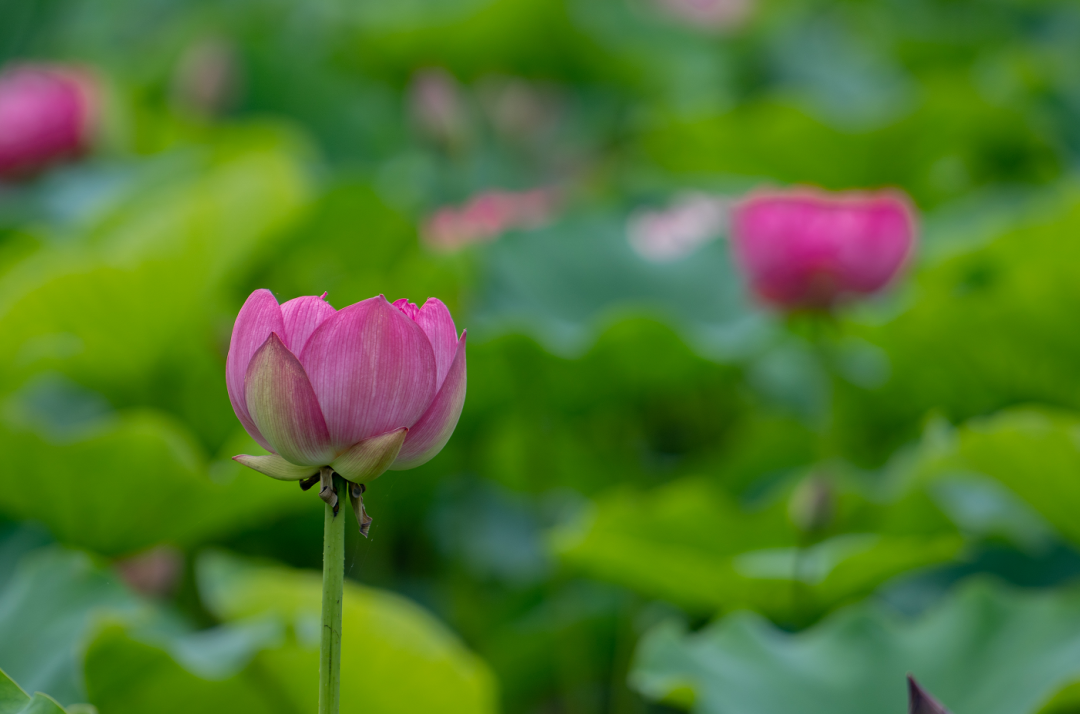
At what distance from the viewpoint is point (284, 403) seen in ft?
1.02

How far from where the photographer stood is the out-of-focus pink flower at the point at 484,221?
1032 mm

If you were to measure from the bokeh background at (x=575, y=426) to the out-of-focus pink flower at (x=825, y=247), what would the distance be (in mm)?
64

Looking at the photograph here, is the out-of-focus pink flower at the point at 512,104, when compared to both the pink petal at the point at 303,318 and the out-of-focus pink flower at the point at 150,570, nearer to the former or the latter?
the out-of-focus pink flower at the point at 150,570

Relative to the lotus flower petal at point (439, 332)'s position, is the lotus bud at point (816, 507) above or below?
below

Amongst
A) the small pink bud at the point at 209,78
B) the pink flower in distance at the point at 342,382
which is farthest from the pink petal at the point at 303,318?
the small pink bud at the point at 209,78

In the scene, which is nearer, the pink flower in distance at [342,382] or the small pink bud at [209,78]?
the pink flower in distance at [342,382]

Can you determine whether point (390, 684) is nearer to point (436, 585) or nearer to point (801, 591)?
point (801, 591)

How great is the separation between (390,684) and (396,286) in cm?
42

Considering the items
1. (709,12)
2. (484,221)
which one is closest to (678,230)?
(484,221)

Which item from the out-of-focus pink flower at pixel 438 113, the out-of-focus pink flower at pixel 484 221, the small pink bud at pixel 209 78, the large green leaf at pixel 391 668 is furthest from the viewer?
the small pink bud at pixel 209 78

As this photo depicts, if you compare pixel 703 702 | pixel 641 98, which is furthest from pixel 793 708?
pixel 641 98

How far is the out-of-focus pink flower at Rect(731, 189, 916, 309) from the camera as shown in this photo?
0.71m

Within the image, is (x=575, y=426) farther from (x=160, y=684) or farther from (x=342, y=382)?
(x=342, y=382)

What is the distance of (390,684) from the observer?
2.13 feet
